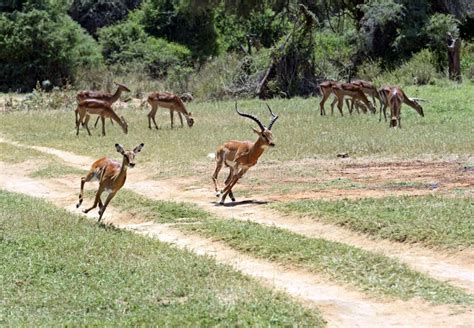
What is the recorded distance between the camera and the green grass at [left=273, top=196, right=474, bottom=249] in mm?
9875

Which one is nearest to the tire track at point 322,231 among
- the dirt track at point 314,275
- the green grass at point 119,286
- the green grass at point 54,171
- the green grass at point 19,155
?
the dirt track at point 314,275

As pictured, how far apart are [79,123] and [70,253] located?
14.5 meters

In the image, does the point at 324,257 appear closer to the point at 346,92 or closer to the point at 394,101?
the point at 394,101

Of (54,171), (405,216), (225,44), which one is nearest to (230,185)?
(405,216)

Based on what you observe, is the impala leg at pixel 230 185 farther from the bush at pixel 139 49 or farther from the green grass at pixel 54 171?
the bush at pixel 139 49

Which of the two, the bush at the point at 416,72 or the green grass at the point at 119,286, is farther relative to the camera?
the bush at the point at 416,72

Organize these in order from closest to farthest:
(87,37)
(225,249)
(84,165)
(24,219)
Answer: (225,249) < (24,219) < (84,165) < (87,37)

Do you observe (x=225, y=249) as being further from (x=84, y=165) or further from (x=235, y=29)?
(x=235, y=29)

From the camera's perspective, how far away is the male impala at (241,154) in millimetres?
13023

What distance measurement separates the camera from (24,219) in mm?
11344

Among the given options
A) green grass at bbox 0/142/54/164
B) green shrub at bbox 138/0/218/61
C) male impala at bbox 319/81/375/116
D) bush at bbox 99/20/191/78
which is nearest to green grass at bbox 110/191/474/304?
green grass at bbox 0/142/54/164

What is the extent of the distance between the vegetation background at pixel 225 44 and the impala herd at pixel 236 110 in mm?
3817

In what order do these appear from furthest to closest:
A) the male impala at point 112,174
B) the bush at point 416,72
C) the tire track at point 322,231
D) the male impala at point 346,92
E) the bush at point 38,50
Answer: the bush at point 38,50 < the bush at point 416,72 < the male impala at point 346,92 < the male impala at point 112,174 < the tire track at point 322,231

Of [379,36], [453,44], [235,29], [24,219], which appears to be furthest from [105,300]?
[235,29]
